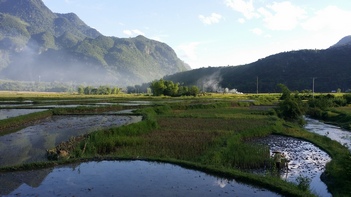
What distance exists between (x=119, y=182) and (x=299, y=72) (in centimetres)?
11703

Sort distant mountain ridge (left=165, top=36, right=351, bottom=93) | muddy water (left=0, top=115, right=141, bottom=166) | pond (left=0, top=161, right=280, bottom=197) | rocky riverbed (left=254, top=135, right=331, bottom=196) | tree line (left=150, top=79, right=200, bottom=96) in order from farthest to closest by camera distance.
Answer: distant mountain ridge (left=165, top=36, right=351, bottom=93), tree line (left=150, top=79, right=200, bottom=96), muddy water (left=0, top=115, right=141, bottom=166), rocky riverbed (left=254, top=135, right=331, bottom=196), pond (left=0, top=161, right=280, bottom=197)

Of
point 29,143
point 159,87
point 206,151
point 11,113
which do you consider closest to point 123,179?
point 206,151

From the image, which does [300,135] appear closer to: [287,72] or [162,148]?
[162,148]

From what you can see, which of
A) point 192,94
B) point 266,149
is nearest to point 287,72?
point 192,94

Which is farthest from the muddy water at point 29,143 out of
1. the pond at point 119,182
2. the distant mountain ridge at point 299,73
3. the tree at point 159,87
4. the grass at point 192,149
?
the distant mountain ridge at point 299,73

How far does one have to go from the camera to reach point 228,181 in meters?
10.2

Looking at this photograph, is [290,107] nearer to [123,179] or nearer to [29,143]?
A: [29,143]

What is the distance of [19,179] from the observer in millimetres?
9875

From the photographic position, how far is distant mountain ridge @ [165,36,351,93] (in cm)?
10206

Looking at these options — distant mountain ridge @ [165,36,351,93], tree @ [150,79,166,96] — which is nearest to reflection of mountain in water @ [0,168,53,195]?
tree @ [150,79,166,96]

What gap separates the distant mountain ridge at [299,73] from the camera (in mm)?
102062

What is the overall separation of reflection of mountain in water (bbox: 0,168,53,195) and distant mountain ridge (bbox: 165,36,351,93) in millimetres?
90366

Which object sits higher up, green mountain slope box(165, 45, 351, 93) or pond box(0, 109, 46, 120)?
green mountain slope box(165, 45, 351, 93)

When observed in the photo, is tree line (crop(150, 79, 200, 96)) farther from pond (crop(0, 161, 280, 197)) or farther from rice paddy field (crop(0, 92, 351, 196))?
pond (crop(0, 161, 280, 197))
